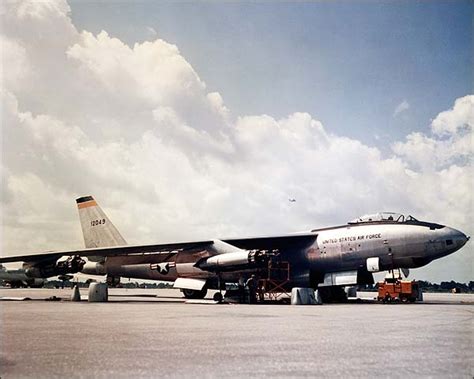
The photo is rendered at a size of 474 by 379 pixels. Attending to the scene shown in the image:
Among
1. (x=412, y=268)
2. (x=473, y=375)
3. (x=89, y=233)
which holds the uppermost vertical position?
(x=89, y=233)

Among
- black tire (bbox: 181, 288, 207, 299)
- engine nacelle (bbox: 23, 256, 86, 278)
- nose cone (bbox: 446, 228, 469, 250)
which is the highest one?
nose cone (bbox: 446, 228, 469, 250)

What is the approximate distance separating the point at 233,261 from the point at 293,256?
2801 millimetres

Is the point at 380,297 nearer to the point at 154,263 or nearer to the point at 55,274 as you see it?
the point at 154,263

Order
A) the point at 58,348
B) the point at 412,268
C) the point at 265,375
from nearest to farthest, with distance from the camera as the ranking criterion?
1. the point at 265,375
2. the point at 58,348
3. the point at 412,268

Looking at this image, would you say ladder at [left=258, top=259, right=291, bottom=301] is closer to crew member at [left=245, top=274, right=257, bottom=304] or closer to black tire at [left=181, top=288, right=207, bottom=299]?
crew member at [left=245, top=274, right=257, bottom=304]

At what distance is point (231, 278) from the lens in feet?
71.2

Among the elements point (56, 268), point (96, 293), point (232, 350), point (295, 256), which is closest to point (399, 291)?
point (295, 256)

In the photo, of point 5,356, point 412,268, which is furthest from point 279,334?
point 412,268

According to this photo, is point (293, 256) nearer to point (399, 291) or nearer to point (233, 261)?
point (233, 261)

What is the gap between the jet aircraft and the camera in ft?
59.6

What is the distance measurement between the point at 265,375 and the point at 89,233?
26096 millimetres

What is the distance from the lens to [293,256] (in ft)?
69.1

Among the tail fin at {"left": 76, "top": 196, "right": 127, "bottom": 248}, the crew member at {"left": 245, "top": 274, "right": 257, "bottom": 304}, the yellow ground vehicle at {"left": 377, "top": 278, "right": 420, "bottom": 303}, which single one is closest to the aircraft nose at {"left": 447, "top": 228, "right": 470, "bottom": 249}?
the yellow ground vehicle at {"left": 377, "top": 278, "right": 420, "bottom": 303}

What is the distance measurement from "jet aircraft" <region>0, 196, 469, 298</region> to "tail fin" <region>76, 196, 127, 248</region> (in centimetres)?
200
